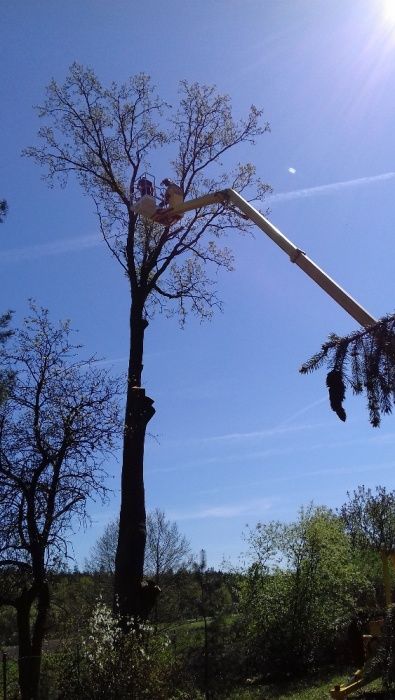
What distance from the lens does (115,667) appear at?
33.4ft

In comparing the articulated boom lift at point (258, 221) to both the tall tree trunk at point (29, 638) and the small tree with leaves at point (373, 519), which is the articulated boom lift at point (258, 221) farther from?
the small tree with leaves at point (373, 519)

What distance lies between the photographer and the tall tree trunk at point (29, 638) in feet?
36.1

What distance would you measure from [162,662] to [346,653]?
32.2ft

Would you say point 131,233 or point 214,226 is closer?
point 131,233

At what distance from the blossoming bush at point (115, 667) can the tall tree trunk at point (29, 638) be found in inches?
17.4

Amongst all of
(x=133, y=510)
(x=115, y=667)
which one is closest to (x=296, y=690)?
(x=133, y=510)

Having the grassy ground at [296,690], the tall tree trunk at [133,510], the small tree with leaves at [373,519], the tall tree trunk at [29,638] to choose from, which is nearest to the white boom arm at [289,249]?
the tall tree trunk at [133,510]

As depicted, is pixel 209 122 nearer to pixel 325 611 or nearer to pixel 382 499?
pixel 325 611

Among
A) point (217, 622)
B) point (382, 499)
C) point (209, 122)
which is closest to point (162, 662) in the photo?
point (217, 622)

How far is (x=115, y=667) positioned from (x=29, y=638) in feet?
6.73

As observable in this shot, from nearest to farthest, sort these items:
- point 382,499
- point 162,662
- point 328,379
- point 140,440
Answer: point 328,379, point 162,662, point 140,440, point 382,499

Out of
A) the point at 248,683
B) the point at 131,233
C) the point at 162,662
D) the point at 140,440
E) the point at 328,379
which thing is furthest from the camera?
the point at 131,233

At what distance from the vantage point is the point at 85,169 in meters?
20.5

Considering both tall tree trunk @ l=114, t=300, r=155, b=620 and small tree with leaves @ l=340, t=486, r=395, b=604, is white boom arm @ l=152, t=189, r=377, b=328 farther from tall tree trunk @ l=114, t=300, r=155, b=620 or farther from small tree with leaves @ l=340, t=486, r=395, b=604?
small tree with leaves @ l=340, t=486, r=395, b=604
